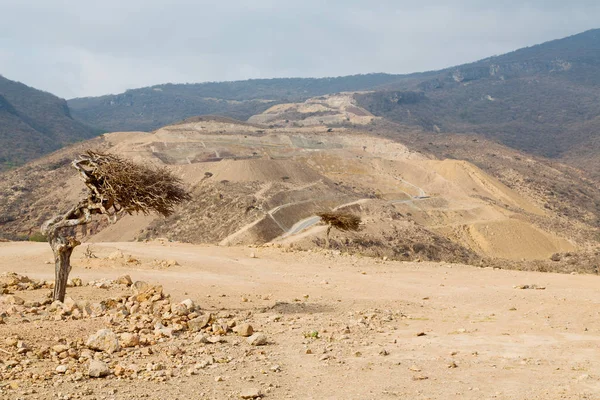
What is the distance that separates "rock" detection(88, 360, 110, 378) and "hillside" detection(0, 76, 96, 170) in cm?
10640

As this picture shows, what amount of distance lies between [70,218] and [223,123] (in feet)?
319

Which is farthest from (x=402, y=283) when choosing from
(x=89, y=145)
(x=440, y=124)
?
(x=440, y=124)

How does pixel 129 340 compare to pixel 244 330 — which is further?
pixel 244 330

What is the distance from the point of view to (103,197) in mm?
11344

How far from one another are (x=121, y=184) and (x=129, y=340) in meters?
3.76

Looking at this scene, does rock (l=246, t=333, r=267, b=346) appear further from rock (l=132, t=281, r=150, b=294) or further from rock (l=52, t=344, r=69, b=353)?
rock (l=132, t=281, r=150, b=294)

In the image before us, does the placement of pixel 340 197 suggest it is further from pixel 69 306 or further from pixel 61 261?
pixel 69 306

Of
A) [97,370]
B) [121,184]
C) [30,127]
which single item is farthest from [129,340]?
[30,127]

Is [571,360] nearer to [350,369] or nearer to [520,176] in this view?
[350,369]

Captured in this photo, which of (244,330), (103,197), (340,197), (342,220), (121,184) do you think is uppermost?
(121,184)

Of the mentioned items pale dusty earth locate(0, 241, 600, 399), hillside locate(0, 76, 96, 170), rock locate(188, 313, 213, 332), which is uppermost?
hillside locate(0, 76, 96, 170)

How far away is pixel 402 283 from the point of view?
17031mm

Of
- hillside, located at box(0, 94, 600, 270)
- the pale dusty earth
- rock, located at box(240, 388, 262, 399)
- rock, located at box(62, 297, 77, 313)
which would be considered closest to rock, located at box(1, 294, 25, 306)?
rock, located at box(62, 297, 77, 313)

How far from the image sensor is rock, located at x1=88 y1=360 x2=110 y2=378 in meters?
7.14
